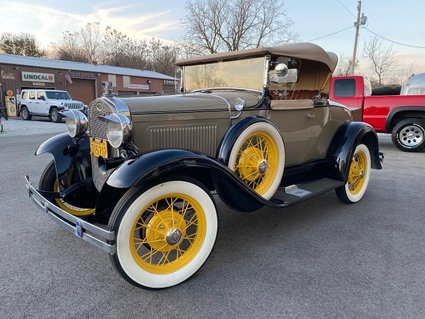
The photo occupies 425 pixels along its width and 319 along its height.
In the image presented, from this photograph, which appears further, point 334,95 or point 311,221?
point 334,95

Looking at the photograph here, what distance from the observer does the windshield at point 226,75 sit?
3.41m

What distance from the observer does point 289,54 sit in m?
3.37

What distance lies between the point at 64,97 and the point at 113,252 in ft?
57.7

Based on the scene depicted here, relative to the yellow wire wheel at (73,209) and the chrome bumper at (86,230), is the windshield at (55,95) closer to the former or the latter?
the yellow wire wheel at (73,209)

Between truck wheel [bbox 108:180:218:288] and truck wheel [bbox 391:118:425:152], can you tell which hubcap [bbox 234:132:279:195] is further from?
truck wheel [bbox 391:118:425:152]

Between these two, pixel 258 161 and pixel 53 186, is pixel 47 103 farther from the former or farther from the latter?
pixel 258 161

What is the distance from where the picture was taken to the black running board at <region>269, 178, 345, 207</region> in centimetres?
311

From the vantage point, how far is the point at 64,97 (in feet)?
56.9

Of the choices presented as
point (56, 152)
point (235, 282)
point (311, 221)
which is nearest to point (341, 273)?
point (235, 282)

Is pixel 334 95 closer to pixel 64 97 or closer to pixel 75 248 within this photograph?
pixel 75 248

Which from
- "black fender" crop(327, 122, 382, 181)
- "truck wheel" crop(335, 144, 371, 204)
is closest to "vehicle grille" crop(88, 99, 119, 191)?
"black fender" crop(327, 122, 382, 181)

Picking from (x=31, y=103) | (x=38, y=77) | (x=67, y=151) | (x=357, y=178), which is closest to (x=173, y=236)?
(x=67, y=151)

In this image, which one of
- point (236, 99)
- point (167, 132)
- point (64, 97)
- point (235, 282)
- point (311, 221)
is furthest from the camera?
point (64, 97)

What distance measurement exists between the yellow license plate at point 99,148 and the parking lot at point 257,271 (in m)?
0.89
